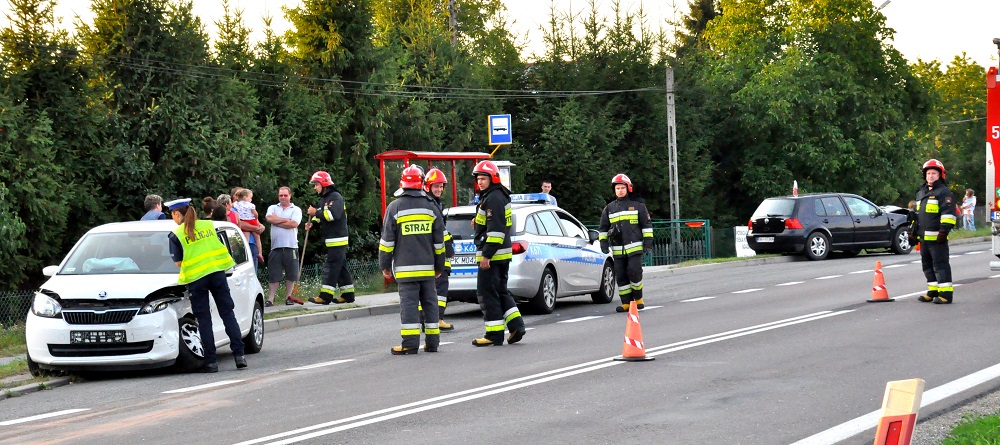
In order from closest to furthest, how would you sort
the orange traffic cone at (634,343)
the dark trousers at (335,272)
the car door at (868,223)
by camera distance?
the orange traffic cone at (634,343), the dark trousers at (335,272), the car door at (868,223)

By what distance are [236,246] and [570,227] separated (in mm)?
6031

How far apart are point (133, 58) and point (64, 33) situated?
202 cm

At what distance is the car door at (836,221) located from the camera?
3053cm

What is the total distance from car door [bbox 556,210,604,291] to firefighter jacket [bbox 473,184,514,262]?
4631 mm

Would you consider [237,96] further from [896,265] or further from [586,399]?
[586,399]

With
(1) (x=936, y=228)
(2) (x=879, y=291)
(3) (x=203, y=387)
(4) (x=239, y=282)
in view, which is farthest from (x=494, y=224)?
(2) (x=879, y=291)

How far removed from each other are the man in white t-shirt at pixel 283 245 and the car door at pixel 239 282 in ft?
15.5

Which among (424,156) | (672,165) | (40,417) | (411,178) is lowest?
(40,417)

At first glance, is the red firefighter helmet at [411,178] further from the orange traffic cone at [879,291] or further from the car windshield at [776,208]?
the car windshield at [776,208]

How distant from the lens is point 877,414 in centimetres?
811

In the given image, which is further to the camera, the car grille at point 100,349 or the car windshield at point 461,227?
the car windshield at point 461,227

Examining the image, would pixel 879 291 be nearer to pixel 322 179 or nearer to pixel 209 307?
pixel 322 179

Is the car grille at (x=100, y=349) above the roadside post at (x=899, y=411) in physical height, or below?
below

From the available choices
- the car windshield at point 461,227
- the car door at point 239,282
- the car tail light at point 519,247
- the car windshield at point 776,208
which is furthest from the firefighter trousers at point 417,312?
the car windshield at point 776,208
